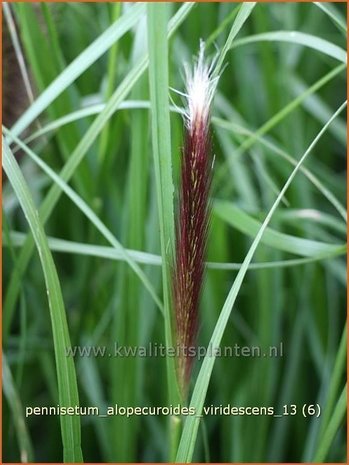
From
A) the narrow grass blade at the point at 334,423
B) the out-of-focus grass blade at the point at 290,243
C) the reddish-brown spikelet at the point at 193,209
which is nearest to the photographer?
the reddish-brown spikelet at the point at 193,209

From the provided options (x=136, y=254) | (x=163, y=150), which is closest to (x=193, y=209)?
(x=163, y=150)

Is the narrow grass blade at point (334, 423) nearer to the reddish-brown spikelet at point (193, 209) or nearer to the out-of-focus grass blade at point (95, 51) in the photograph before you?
the reddish-brown spikelet at point (193, 209)

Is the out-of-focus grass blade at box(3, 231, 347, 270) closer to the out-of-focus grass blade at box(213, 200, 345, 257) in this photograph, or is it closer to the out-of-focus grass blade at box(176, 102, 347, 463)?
the out-of-focus grass blade at box(213, 200, 345, 257)

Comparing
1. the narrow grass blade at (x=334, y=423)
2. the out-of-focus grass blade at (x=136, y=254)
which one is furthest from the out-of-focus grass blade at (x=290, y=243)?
the narrow grass blade at (x=334, y=423)

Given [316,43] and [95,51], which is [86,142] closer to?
[95,51]

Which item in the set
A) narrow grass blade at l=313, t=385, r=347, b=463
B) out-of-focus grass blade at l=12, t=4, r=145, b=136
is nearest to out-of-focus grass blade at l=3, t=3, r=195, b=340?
out-of-focus grass blade at l=12, t=4, r=145, b=136

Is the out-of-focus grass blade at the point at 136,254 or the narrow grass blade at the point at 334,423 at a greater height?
the out-of-focus grass blade at the point at 136,254

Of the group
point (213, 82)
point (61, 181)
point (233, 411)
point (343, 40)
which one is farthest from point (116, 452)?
point (343, 40)
